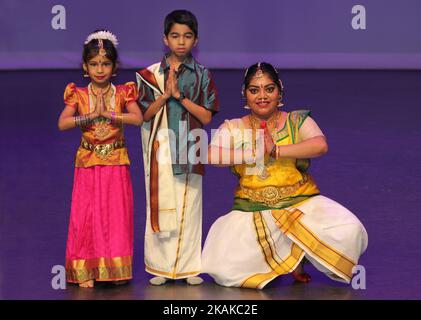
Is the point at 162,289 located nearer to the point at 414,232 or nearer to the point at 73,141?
the point at 414,232

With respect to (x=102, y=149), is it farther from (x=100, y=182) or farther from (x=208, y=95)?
(x=208, y=95)

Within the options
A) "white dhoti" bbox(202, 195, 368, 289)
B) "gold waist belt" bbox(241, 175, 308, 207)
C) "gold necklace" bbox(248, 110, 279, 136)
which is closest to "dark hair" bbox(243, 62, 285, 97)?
"gold necklace" bbox(248, 110, 279, 136)

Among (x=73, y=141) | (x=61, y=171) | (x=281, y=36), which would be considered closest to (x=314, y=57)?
(x=281, y=36)

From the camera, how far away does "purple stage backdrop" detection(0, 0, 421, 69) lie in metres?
11.6

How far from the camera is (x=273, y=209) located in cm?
507

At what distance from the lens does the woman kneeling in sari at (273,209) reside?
496cm

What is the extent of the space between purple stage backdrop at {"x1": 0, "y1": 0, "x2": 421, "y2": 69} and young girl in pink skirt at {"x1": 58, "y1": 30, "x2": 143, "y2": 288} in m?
6.50

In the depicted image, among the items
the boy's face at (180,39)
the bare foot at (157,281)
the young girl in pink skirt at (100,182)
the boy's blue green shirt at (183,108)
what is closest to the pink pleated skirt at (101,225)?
the young girl in pink skirt at (100,182)

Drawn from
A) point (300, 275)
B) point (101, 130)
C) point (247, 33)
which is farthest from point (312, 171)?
point (247, 33)

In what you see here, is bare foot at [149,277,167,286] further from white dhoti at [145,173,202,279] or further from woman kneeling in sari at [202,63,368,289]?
woman kneeling in sari at [202,63,368,289]

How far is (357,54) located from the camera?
11.7m

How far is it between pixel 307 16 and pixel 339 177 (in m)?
4.85

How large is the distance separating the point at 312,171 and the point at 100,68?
2550 mm

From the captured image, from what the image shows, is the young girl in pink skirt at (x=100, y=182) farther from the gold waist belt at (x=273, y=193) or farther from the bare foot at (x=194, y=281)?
the gold waist belt at (x=273, y=193)
